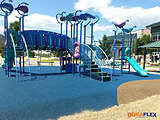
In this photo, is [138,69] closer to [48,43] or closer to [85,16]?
[85,16]

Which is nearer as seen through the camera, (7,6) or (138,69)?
(7,6)

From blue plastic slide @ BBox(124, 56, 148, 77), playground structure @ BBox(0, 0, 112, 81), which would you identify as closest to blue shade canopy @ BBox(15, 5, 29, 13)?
playground structure @ BBox(0, 0, 112, 81)

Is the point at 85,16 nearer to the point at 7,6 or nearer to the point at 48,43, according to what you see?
the point at 48,43

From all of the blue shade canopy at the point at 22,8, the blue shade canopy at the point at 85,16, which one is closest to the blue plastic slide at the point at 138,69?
the blue shade canopy at the point at 85,16

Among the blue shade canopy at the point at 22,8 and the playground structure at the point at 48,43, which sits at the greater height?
the blue shade canopy at the point at 22,8

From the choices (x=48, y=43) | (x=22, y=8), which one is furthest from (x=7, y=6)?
(x=48, y=43)

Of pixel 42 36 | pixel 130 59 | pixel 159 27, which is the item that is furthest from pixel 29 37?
pixel 159 27

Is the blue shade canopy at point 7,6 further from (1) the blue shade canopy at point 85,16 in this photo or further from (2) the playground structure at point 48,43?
(1) the blue shade canopy at point 85,16

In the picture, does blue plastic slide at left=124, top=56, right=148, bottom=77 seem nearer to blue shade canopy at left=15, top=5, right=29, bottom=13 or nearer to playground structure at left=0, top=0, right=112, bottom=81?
playground structure at left=0, top=0, right=112, bottom=81

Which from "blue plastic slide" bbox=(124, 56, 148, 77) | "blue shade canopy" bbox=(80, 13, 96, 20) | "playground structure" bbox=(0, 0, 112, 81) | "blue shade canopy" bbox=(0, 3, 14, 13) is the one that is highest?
"blue shade canopy" bbox=(0, 3, 14, 13)

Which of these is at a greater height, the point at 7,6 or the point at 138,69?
the point at 7,6

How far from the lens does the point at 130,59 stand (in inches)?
428

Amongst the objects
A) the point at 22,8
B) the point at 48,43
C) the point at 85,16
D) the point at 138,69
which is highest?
the point at 22,8

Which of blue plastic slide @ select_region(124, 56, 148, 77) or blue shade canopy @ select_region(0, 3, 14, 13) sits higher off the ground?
blue shade canopy @ select_region(0, 3, 14, 13)
